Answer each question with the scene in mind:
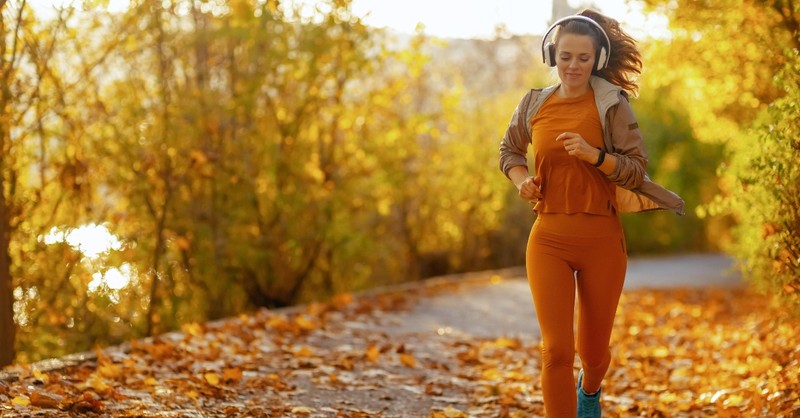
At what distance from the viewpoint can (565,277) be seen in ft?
13.7

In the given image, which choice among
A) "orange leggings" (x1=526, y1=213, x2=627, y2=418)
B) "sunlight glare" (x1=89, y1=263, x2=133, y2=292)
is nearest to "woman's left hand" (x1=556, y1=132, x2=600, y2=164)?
"orange leggings" (x1=526, y1=213, x2=627, y2=418)

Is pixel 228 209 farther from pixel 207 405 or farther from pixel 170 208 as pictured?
pixel 207 405

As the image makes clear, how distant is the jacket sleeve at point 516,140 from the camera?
174 inches

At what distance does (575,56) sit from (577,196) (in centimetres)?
60

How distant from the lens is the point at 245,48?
1041 centimetres

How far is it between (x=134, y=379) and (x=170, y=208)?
13.4ft

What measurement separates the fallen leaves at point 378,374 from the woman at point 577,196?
58.7 inches

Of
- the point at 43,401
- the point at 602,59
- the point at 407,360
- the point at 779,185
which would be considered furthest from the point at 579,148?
the point at 407,360

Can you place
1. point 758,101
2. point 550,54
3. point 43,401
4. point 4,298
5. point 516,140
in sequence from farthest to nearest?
point 758,101 → point 4,298 → point 43,401 → point 516,140 → point 550,54

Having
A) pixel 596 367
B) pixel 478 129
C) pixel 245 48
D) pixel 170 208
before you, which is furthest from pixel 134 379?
pixel 478 129

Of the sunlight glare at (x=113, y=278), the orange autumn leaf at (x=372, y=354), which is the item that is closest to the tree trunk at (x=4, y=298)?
the sunlight glare at (x=113, y=278)

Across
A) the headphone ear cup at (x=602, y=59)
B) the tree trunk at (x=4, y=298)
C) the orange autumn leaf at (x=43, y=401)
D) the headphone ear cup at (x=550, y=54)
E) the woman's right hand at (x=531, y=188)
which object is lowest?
the orange autumn leaf at (x=43, y=401)

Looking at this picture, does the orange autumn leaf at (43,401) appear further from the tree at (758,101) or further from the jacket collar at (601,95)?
the tree at (758,101)

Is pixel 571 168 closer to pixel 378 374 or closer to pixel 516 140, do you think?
pixel 516 140
